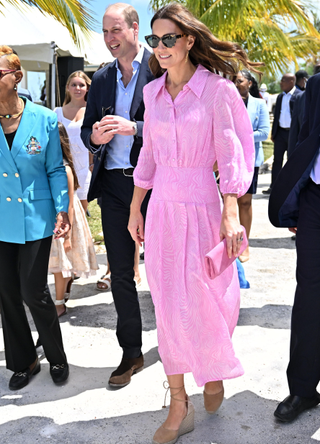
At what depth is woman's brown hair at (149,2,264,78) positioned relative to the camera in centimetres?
259

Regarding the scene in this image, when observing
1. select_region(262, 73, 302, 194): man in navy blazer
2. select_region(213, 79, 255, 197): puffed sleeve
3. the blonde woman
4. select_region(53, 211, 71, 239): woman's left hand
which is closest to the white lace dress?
the blonde woman

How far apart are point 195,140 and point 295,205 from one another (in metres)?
0.74

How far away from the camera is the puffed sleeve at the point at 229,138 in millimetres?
2561

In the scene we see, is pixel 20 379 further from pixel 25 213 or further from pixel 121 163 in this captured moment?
pixel 121 163

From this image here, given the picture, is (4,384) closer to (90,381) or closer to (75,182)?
(90,381)

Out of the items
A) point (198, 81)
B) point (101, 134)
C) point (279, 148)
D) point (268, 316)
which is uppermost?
point (198, 81)

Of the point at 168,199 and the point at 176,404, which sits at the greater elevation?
the point at 168,199

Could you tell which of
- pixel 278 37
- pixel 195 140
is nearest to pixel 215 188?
pixel 195 140

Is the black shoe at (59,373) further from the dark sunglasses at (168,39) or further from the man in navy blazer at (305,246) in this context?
the dark sunglasses at (168,39)

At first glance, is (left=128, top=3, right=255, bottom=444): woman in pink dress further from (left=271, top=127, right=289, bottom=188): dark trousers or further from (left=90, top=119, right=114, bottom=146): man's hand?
(left=271, top=127, right=289, bottom=188): dark trousers

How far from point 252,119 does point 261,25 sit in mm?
14755

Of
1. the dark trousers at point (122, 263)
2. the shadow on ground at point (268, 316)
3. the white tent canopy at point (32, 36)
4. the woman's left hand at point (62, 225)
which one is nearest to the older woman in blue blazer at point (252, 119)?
A: the shadow on ground at point (268, 316)

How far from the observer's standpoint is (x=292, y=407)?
294cm

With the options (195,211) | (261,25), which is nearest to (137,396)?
(195,211)
